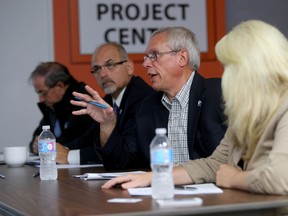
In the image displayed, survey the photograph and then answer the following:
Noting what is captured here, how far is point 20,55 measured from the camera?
18.8 feet

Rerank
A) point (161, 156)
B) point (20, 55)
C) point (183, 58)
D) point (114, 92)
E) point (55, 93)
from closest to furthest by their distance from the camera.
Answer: point (161, 156)
point (183, 58)
point (114, 92)
point (55, 93)
point (20, 55)

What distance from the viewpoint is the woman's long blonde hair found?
2.25 metres

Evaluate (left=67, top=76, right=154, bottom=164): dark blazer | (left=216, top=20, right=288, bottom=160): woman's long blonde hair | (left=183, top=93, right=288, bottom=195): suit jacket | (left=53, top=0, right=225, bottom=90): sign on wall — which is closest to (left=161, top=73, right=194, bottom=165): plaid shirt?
(left=67, top=76, right=154, bottom=164): dark blazer

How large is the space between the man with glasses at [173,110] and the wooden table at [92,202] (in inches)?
21.8

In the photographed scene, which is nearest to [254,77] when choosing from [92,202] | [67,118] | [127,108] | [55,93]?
[92,202]

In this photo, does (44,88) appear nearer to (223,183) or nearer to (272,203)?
(223,183)

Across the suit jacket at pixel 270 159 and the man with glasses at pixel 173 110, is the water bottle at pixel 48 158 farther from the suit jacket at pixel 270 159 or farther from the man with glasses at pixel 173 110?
the suit jacket at pixel 270 159

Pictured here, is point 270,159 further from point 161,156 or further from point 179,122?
point 179,122

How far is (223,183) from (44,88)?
9.92ft

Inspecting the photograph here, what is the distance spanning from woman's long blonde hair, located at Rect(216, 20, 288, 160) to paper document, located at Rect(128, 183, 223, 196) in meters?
0.21

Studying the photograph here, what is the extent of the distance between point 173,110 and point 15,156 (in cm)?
104

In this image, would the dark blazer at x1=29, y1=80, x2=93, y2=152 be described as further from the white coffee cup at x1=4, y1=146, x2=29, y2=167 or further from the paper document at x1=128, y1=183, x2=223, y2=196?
the paper document at x1=128, y1=183, x2=223, y2=196

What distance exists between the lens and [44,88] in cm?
519

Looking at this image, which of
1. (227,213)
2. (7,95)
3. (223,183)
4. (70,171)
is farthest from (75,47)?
(227,213)
